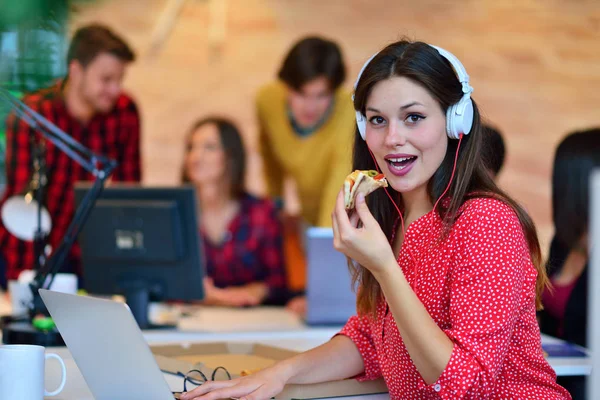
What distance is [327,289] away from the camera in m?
2.46

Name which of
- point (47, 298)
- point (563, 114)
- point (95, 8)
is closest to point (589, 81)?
point (563, 114)

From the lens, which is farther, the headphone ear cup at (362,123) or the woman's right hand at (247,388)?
the headphone ear cup at (362,123)

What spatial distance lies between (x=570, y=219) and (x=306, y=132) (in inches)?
56.7

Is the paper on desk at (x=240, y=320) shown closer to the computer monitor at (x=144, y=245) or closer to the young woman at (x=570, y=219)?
the computer monitor at (x=144, y=245)

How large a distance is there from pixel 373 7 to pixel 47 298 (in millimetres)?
3718

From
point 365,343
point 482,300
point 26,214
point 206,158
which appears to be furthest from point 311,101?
point 482,300

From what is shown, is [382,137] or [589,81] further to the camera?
[589,81]

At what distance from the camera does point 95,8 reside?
14.7ft

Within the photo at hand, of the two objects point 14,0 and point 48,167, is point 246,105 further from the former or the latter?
point 48,167

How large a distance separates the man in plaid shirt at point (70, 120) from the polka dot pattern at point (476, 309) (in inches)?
78.5

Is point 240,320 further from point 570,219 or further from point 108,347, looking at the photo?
point 108,347

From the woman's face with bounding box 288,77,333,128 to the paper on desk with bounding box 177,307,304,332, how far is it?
0.85 m

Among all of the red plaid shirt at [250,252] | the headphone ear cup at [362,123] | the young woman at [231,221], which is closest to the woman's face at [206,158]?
the young woman at [231,221]

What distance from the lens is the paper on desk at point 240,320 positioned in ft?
7.86
